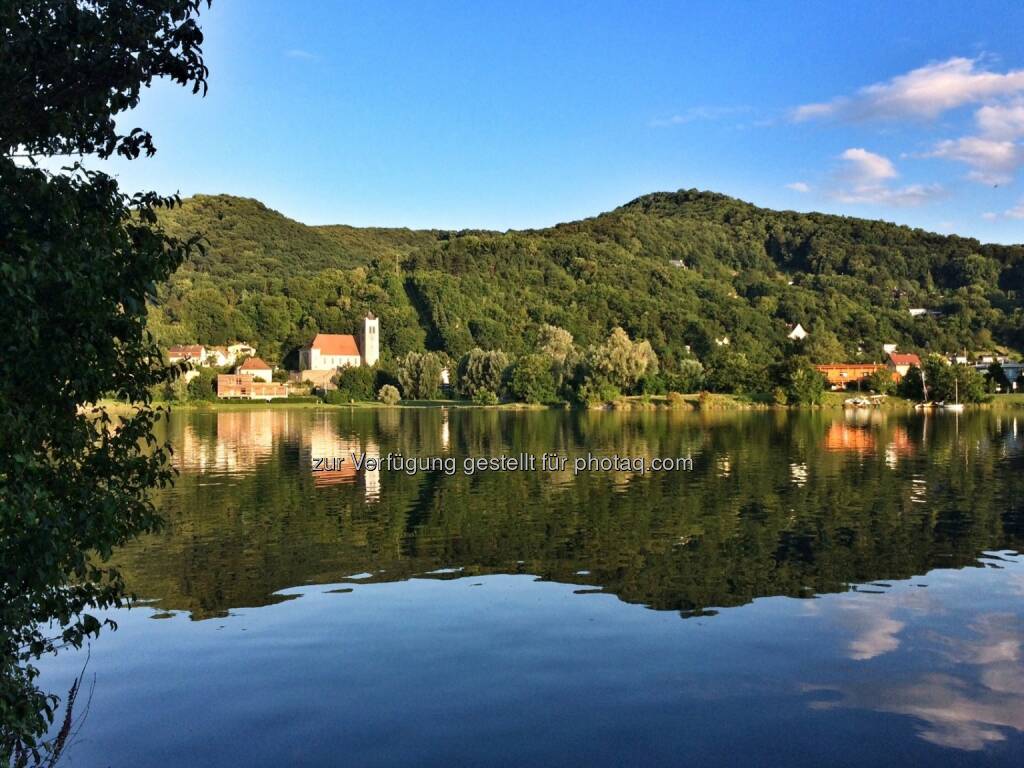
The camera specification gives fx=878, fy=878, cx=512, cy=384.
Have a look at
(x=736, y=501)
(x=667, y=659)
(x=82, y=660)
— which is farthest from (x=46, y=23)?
(x=736, y=501)

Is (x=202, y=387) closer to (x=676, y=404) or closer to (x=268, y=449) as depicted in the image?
(x=676, y=404)

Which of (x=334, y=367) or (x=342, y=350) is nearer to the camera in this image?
(x=334, y=367)

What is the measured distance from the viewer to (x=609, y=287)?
635ft

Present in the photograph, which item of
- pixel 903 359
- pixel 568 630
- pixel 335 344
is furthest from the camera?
pixel 335 344

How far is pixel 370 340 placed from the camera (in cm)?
16262

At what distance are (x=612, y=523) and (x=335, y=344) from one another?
14077 cm

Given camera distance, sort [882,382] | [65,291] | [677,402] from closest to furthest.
Result: [65,291] → [677,402] → [882,382]

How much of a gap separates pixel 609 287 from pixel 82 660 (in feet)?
605

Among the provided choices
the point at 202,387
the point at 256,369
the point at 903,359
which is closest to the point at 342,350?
the point at 256,369

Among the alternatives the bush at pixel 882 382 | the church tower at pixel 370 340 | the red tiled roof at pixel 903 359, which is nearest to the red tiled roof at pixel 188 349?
the church tower at pixel 370 340

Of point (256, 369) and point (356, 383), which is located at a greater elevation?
point (256, 369)

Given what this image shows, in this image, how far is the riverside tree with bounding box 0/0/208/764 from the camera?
6.21m

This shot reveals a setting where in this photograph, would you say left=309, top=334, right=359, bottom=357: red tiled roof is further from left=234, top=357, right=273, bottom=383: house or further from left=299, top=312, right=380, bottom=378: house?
left=234, top=357, right=273, bottom=383: house

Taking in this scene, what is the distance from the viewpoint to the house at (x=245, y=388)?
134 meters
